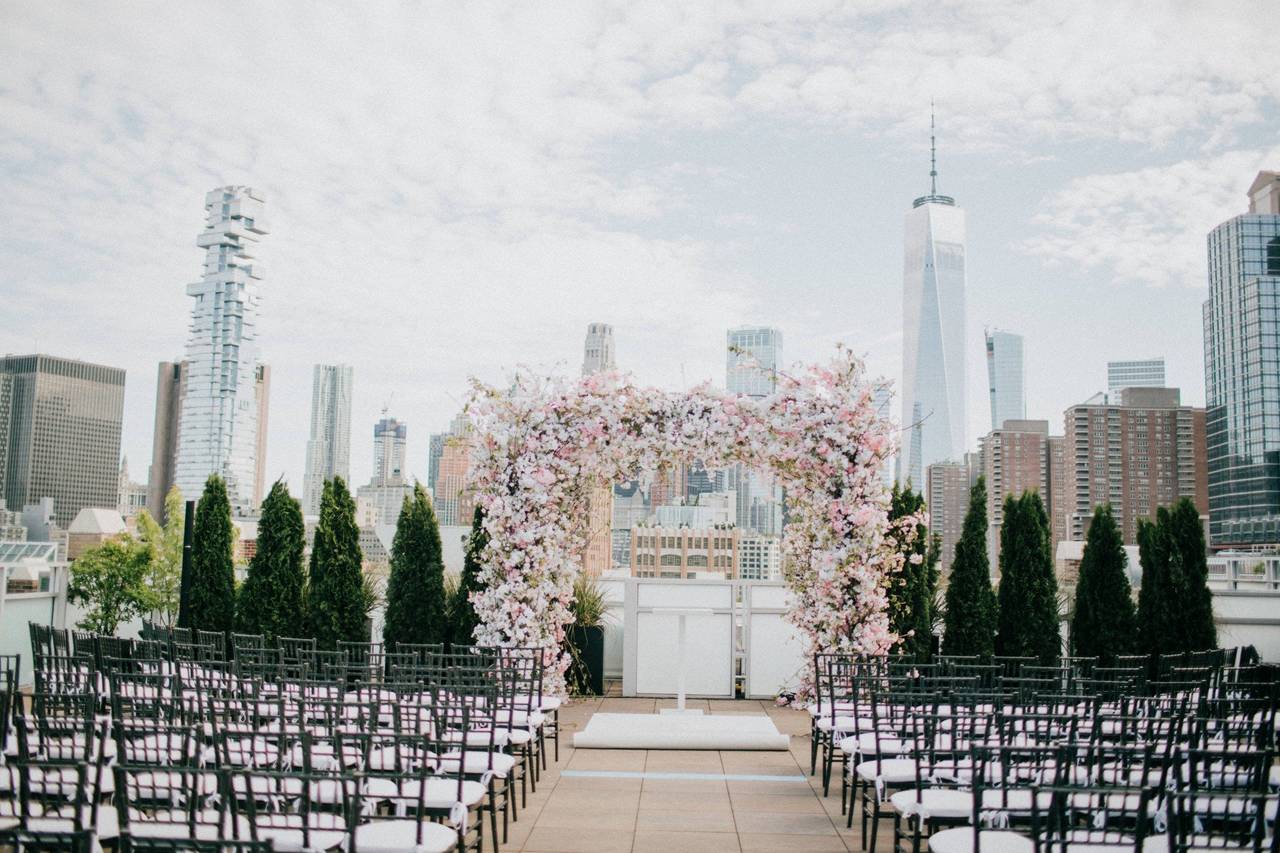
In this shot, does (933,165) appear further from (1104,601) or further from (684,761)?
(684,761)

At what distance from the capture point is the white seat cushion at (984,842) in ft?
12.1

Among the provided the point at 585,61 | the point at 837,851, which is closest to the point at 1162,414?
the point at 585,61

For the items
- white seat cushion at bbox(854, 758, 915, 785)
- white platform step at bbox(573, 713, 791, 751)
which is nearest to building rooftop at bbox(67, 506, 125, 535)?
white platform step at bbox(573, 713, 791, 751)

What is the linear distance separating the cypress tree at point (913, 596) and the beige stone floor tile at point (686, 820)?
460cm

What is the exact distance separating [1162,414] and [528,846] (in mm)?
51118

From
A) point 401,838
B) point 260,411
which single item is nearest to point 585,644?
point 401,838

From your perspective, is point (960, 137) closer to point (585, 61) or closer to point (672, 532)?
point (585, 61)

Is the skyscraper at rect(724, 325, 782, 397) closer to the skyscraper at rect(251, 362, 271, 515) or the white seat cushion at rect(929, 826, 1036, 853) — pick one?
the white seat cushion at rect(929, 826, 1036, 853)

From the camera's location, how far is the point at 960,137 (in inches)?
795

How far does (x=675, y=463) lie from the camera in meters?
9.76

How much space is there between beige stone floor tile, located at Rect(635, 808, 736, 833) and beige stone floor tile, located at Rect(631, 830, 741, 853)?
0.09 meters

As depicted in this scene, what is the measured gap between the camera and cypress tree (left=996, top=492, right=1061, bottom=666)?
10.5 meters

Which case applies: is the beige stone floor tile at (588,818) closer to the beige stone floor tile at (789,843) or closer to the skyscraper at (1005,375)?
the beige stone floor tile at (789,843)

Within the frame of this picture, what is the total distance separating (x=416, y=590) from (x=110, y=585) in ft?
12.1
